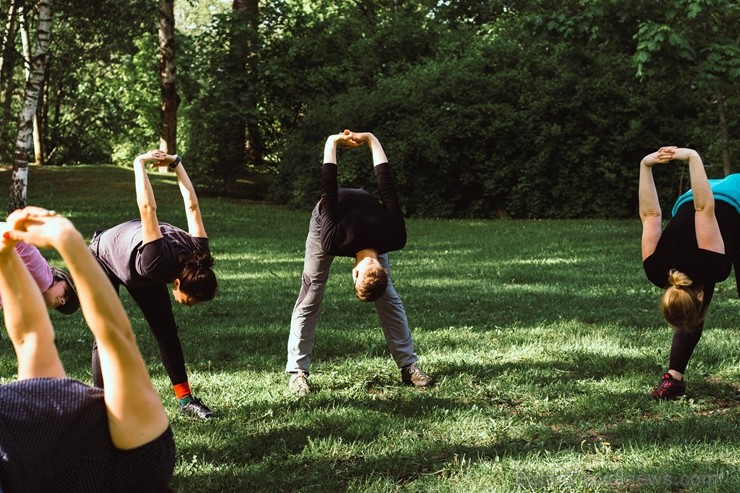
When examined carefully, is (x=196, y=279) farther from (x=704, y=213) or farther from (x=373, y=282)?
(x=704, y=213)

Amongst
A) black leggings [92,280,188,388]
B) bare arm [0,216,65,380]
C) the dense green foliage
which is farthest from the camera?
the dense green foliage

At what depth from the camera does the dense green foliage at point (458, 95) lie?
1425 centimetres

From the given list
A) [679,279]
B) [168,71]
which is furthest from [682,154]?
[168,71]

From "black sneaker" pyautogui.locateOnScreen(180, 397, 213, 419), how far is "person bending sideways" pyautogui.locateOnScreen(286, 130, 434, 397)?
0.71 metres

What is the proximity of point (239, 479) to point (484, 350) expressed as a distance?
10.3 ft

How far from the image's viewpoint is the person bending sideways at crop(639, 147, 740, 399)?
16.6 ft

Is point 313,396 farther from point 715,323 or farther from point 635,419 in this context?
point 715,323

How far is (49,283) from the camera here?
14.8 feet

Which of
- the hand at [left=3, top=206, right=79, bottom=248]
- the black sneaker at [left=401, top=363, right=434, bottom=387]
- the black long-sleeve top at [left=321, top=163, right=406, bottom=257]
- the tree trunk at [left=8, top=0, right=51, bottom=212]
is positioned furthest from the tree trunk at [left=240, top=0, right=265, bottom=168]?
the hand at [left=3, top=206, right=79, bottom=248]

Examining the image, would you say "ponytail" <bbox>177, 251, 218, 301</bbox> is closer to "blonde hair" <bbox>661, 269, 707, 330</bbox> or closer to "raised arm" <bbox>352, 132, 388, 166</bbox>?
"raised arm" <bbox>352, 132, 388, 166</bbox>

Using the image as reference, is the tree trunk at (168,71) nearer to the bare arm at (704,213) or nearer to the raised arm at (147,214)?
the raised arm at (147,214)

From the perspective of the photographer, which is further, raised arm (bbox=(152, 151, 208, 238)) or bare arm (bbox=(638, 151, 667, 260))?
bare arm (bbox=(638, 151, 667, 260))

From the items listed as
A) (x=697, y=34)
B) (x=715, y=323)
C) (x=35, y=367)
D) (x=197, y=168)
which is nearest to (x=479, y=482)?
(x=35, y=367)

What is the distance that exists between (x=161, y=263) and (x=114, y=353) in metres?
2.23
